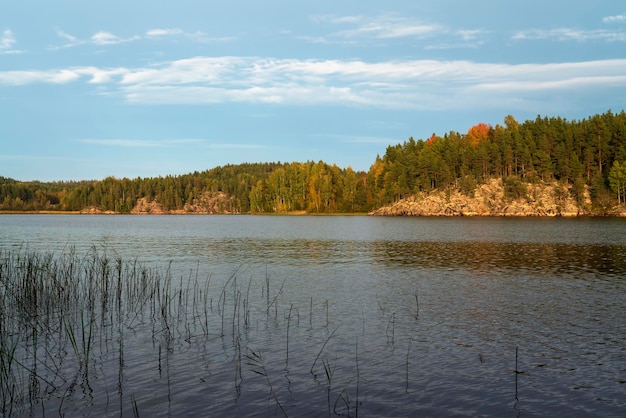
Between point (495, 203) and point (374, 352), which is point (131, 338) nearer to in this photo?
point (374, 352)

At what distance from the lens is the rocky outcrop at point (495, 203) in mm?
160375

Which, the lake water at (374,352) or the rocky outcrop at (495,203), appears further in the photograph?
the rocky outcrop at (495,203)

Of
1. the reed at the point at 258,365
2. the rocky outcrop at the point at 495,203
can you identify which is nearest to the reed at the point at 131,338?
the reed at the point at 258,365

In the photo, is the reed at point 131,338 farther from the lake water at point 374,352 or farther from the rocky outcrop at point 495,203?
the rocky outcrop at point 495,203

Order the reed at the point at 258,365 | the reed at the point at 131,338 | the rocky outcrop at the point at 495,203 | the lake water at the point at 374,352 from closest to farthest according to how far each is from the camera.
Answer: the lake water at the point at 374,352 < the reed at the point at 131,338 < the reed at the point at 258,365 < the rocky outcrop at the point at 495,203

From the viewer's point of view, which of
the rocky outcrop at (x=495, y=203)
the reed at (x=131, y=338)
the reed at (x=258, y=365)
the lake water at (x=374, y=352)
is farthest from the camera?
the rocky outcrop at (x=495, y=203)

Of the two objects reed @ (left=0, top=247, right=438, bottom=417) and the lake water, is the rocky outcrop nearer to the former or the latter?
the lake water

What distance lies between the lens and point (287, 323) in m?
22.4

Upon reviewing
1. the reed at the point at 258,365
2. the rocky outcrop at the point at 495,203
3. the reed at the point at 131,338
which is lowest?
the reed at the point at 258,365

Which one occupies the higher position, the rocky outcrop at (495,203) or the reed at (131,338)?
the rocky outcrop at (495,203)

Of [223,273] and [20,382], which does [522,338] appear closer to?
[20,382]

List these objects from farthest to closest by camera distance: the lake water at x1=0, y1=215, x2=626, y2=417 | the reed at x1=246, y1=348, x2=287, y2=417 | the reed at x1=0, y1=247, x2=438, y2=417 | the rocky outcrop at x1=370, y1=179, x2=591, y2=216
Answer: the rocky outcrop at x1=370, y1=179, x2=591, y2=216 < the reed at x1=246, y1=348, x2=287, y2=417 < the reed at x1=0, y1=247, x2=438, y2=417 < the lake water at x1=0, y1=215, x2=626, y2=417

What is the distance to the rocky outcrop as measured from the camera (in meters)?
160

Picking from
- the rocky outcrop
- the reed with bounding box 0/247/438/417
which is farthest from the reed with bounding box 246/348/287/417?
the rocky outcrop
